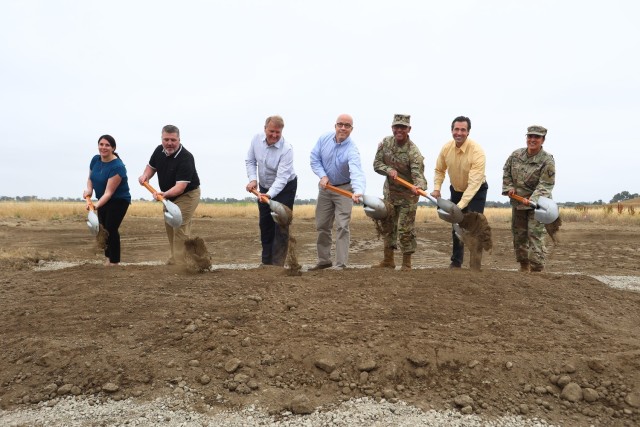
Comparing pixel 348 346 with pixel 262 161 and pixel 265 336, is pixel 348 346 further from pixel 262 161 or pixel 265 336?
pixel 262 161

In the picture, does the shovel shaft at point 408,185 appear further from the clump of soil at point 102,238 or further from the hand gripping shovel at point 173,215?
the clump of soil at point 102,238

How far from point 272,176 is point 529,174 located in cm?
265

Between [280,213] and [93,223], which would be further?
[93,223]

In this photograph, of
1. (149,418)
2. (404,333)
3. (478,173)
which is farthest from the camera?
(478,173)

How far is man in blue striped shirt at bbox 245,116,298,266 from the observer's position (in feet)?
16.2

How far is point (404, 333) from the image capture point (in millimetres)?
3020

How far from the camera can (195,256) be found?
4.62 m

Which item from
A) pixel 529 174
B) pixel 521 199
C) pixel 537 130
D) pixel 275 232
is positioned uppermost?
pixel 537 130

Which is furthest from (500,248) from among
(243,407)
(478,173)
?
(243,407)

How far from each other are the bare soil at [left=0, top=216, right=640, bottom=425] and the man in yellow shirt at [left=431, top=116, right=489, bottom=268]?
87 centimetres

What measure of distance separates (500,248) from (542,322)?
8.58m

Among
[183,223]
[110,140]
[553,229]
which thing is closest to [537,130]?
[553,229]

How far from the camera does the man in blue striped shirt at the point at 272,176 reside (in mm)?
4949

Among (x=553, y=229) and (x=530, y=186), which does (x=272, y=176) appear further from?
(x=553, y=229)
